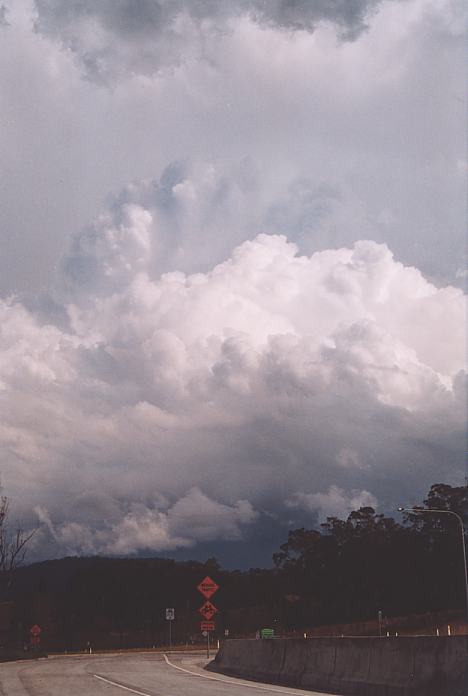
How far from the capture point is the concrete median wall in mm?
15953

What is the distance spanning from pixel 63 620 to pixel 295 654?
5020 inches

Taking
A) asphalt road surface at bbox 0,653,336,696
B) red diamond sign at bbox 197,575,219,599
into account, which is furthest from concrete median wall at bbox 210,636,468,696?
red diamond sign at bbox 197,575,219,599

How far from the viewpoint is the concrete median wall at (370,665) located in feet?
52.3

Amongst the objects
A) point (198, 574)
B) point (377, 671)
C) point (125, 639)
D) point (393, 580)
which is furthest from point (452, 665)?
point (198, 574)

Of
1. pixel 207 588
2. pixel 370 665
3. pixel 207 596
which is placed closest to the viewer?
pixel 370 665

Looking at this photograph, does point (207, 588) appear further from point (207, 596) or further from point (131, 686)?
point (131, 686)

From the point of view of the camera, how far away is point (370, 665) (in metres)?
18.9

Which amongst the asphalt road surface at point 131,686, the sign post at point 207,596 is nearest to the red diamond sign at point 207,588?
the sign post at point 207,596

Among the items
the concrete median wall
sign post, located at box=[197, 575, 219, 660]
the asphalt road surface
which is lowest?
the asphalt road surface

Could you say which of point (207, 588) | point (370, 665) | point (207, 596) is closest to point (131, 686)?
point (370, 665)

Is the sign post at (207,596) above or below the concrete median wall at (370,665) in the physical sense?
above

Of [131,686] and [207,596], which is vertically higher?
[207,596]

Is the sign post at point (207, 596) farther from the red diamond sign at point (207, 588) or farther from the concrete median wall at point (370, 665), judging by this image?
the concrete median wall at point (370, 665)

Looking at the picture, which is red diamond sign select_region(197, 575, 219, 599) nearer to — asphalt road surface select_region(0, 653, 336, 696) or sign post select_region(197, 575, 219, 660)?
sign post select_region(197, 575, 219, 660)
